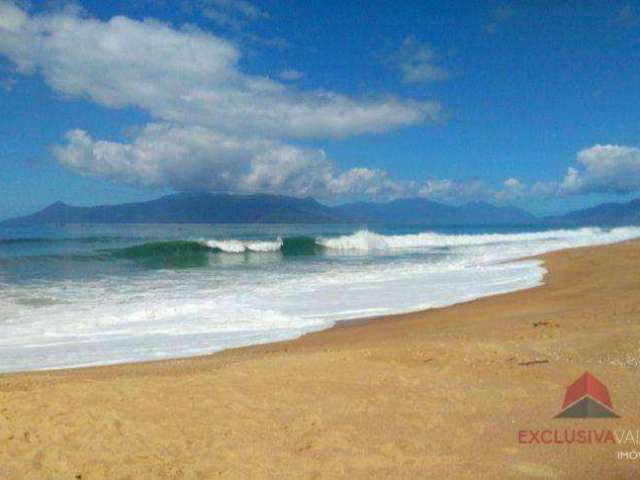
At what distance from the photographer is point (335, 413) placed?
16.1 feet

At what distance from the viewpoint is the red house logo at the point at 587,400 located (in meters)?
4.75

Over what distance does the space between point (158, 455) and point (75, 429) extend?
882 millimetres

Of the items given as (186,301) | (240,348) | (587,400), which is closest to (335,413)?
(587,400)

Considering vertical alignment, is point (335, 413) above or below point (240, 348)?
above

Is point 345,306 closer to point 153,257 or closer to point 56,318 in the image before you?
point 56,318

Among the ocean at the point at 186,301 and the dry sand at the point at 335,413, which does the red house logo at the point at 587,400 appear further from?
the ocean at the point at 186,301

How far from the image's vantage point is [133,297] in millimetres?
14578

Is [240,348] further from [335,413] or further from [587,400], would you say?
[587,400]

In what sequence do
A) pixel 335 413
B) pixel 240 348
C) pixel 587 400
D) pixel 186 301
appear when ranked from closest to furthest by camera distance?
pixel 335 413 < pixel 587 400 < pixel 240 348 < pixel 186 301

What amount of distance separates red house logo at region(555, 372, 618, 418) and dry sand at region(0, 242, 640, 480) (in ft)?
0.32

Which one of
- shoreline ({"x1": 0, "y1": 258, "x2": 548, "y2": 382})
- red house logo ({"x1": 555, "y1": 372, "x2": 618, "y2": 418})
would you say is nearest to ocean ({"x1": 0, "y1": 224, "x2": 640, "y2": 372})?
shoreline ({"x1": 0, "y1": 258, "x2": 548, "y2": 382})

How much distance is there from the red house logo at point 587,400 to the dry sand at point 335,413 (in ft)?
0.32

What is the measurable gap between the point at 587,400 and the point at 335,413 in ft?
8.30

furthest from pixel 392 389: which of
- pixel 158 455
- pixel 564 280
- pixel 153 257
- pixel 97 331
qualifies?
pixel 153 257
